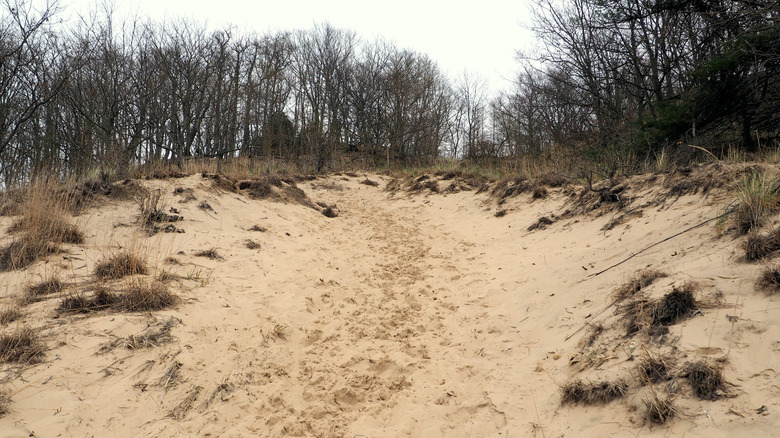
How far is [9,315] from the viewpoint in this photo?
382 cm

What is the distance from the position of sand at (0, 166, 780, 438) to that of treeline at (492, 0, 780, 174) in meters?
2.71

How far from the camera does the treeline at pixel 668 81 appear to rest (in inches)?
294

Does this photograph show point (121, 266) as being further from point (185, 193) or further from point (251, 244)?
point (185, 193)

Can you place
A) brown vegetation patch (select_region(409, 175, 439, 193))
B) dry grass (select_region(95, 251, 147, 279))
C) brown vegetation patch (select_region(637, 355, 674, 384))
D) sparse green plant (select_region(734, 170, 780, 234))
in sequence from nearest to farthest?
brown vegetation patch (select_region(637, 355, 674, 384)) < sparse green plant (select_region(734, 170, 780, 234)) < dry grass (select_region(95, 251, 147, 279)) < brown vegetation patch (select_region(409, 175, 439, 193))

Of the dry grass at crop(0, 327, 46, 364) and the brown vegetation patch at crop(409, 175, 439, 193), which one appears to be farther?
the brown vegetation patch at crop(409, 175, 439, 193)

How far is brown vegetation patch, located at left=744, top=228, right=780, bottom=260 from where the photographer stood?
3.26 m

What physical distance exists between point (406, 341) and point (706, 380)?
8.44 ft

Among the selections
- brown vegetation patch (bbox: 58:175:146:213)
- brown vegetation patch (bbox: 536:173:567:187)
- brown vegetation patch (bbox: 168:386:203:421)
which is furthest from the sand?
brown vegetation patch (bbox: 536:173:567:187)

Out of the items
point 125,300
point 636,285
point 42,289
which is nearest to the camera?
point 636,285

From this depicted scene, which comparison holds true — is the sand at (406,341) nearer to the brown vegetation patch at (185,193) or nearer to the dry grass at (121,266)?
the dry grass at (121,266)

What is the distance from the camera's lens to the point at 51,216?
571 centimetres

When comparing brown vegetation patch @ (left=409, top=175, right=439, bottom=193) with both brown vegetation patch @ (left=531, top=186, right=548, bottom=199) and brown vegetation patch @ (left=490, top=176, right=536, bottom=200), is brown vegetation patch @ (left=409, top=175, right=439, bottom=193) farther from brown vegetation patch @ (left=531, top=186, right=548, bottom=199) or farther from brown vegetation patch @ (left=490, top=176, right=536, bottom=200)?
brown vegetation patch @ (left=531, top=186, right=548, bottom=199)

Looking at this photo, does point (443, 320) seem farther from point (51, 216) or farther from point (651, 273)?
point (51, 216)

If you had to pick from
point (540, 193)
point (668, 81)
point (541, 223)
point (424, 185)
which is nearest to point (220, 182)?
point (424, 185)
